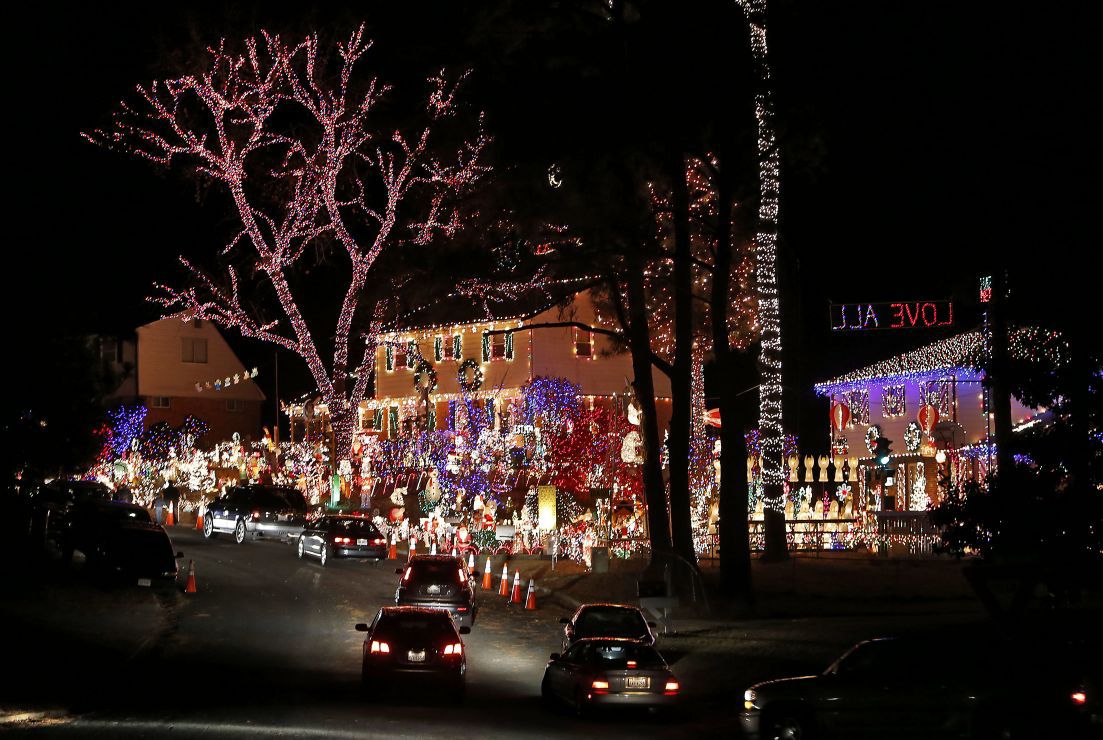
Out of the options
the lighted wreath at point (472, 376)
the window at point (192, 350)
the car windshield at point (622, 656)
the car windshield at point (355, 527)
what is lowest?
the car windshield at point (622, 656)

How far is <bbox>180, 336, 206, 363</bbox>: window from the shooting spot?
7550 cm

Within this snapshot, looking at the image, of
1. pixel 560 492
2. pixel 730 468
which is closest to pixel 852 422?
pixel 560 492

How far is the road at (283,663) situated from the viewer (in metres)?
17.6

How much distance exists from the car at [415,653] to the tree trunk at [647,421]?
37.4 ft

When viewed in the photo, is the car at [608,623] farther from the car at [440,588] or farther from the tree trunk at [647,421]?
the tree trunk at [647,421]

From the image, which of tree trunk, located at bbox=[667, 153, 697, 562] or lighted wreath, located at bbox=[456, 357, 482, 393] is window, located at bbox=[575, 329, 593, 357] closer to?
lighted wreath, located at bbox=[456, 357, 482, 393]

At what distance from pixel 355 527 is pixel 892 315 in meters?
17.5

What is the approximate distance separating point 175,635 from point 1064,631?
55.7 ft

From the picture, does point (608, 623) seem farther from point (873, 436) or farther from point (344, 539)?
point (873, 436)

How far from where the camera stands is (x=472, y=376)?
54.9 m

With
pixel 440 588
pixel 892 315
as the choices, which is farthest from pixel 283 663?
pixel 892 315

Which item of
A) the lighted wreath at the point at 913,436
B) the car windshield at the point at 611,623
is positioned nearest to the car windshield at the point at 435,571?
the car windshield at the point at 611,623

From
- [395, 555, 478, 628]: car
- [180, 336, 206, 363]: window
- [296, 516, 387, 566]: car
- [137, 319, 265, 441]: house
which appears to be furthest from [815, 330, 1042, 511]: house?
[180, 336, 206, 363]: window

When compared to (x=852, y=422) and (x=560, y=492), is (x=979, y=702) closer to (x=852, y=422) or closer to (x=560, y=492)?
(x=560, y=492)
